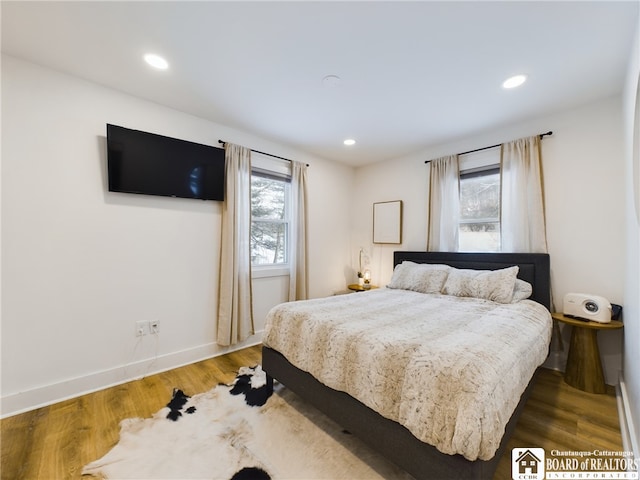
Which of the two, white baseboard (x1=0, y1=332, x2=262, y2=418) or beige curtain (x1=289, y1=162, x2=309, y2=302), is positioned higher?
beige curtain (x1=289, y1=162, x2=309, y2=302)

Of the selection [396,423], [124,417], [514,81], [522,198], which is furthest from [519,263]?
[124,417]

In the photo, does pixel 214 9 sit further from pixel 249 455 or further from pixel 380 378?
pixel 249 455

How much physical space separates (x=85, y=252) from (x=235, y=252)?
127 cm

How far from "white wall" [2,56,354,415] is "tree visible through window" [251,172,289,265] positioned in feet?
1.76

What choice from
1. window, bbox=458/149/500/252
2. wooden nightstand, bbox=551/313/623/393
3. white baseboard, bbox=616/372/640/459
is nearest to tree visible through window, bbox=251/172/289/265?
window, bbox=458/149/500/252

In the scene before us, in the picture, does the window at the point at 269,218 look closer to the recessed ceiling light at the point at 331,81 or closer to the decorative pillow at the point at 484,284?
the recessed ceiling light at the point at 331,81

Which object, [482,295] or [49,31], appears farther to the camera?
[482,295]

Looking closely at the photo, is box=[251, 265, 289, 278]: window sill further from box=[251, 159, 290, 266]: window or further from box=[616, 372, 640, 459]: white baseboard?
box=[616, 372, 640, 459]: white baseboard

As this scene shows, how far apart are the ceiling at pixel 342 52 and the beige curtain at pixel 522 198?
0.35 metres

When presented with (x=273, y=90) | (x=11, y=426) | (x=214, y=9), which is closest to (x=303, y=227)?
(x=273, y=90)

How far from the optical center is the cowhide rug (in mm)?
1430

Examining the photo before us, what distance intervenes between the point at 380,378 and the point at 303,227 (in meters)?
2.52

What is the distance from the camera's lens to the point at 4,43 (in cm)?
181

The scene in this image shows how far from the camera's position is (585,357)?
7.42 feet
